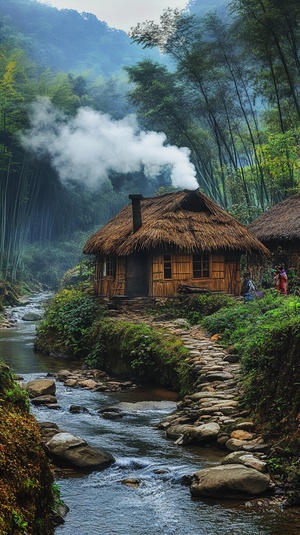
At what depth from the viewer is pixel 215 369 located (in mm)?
10930

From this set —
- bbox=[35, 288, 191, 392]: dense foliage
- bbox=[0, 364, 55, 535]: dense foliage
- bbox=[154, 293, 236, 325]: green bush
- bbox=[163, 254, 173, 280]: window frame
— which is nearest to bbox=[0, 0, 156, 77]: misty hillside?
bbox=[163, 254, 173, 280]: window frame

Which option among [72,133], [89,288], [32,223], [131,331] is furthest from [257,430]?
[32,223]

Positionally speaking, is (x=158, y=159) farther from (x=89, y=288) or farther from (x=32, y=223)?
(x=32, y=223)

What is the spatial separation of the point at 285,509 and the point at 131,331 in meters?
8.63

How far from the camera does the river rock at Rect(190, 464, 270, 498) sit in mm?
6453

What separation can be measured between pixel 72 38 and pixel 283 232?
310ft

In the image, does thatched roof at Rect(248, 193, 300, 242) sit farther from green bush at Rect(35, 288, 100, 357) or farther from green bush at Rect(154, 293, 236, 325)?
green bush at Rect(35, 288, 100, 357)

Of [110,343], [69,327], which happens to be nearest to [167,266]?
[69,327]

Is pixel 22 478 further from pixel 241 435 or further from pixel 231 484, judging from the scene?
pixel 241 435

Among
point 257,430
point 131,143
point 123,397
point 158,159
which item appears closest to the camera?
point 257,430

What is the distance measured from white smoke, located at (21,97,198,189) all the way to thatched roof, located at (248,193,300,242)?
3026 mm

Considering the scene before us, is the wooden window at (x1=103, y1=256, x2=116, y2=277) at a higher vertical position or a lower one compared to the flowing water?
higher

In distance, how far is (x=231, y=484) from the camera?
647 cm

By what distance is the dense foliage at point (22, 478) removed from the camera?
455 centimetres
